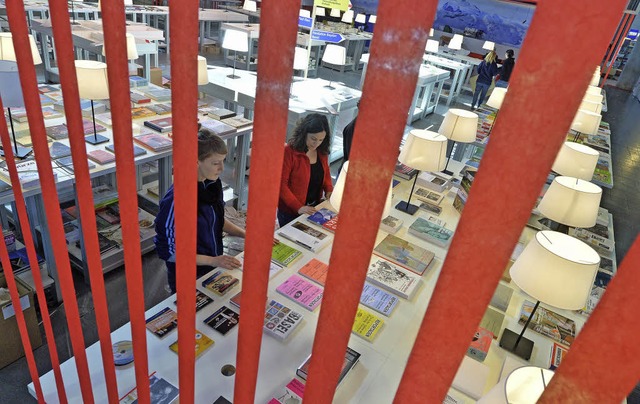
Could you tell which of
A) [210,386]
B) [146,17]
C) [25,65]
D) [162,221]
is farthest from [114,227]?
[146,17]

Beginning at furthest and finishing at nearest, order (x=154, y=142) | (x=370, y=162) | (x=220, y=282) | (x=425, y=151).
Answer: (x=154, y=142)
(x=425, y=151)
(x=220, y=282)
(x=370, y=162)

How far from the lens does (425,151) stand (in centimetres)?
291

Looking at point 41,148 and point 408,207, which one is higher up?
point 41,148

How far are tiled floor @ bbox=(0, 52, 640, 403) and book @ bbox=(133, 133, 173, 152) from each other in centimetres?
102

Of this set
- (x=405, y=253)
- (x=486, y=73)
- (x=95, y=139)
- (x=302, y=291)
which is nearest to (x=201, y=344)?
(x=302, y=291)

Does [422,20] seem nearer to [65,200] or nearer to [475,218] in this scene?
[475,218]

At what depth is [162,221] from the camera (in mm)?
2342

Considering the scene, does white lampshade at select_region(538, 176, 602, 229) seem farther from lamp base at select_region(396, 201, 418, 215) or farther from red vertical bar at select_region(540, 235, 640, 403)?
red vertical bar at select_region(540, 235, 640, 403)

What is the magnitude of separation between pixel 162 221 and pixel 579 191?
240 centimetres

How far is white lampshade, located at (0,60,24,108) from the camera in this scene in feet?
8.35

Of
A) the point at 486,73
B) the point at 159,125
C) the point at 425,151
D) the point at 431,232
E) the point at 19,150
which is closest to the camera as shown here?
the point at 425,151

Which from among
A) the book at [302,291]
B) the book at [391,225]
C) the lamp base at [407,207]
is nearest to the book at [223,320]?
the book at [302,291]

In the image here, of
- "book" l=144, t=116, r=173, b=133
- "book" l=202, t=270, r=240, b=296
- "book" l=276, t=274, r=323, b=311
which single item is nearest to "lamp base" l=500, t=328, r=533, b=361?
"book" l=276, t=274, r=323, b=311

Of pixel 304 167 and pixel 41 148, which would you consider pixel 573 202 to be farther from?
pixel 41 148
